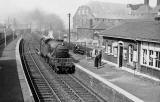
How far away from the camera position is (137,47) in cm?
1939

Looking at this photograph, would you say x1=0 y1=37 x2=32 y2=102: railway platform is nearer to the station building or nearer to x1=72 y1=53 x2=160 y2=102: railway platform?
x1=72 y1=53 x2=160 y2=102: railway platform

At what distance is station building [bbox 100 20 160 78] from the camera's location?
56.4 feet

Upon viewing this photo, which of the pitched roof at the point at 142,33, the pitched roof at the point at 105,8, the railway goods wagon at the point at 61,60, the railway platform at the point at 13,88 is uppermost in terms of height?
the pitched roof at the point at 105,8

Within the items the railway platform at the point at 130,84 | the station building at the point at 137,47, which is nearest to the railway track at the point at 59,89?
the railway platform at the point at 130,84

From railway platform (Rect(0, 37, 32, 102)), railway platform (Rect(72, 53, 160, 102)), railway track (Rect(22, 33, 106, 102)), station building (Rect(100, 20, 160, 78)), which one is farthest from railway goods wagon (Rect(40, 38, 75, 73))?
station building (Rect(100, 20, 160, 78))

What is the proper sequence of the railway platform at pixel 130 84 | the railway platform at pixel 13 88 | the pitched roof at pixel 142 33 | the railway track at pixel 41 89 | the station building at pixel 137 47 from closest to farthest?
the railway platform at pixel 130 84
the railway platform at pixel 13 88
the railway track at pixel 41 89
the station building at pixel 137 47
the pitched roof at pixel 142 33

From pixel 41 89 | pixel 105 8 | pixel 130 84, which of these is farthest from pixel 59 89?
pixel 105 8

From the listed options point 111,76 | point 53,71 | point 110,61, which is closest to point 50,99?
point 111,76

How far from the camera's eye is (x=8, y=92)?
1511cm

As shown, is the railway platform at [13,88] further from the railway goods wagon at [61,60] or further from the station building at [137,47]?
the station building at [137,47]

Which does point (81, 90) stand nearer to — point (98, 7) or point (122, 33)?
point (122, 33)

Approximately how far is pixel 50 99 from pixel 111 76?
6.03m

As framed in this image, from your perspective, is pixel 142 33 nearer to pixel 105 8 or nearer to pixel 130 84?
pixel 130 84

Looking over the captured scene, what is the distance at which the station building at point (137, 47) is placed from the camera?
1719 cm
